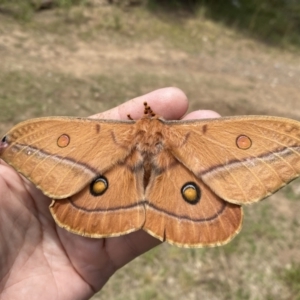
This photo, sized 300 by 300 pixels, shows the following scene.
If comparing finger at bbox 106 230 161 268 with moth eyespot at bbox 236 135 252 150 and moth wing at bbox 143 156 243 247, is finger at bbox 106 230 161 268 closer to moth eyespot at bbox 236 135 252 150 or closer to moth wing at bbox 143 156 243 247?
moth wing at bbox 143 156 243 247

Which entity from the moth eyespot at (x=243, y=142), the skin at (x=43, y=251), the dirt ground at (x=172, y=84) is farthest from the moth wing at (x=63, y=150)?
the dirt ground at (x=172, y=84)

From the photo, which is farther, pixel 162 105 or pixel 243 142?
pixel 162 105

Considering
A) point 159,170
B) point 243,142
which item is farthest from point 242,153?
point 159,170

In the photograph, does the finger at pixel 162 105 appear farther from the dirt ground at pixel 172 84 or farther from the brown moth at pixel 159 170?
the dirt ground at pixel 172 84

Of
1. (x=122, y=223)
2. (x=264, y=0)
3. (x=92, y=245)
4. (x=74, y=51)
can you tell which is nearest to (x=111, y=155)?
(x=122, y=223)

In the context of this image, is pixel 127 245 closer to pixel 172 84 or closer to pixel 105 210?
pixel 105 210

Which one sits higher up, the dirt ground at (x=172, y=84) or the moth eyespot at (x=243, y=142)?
the moth eyespot at (x=243, y=142)
